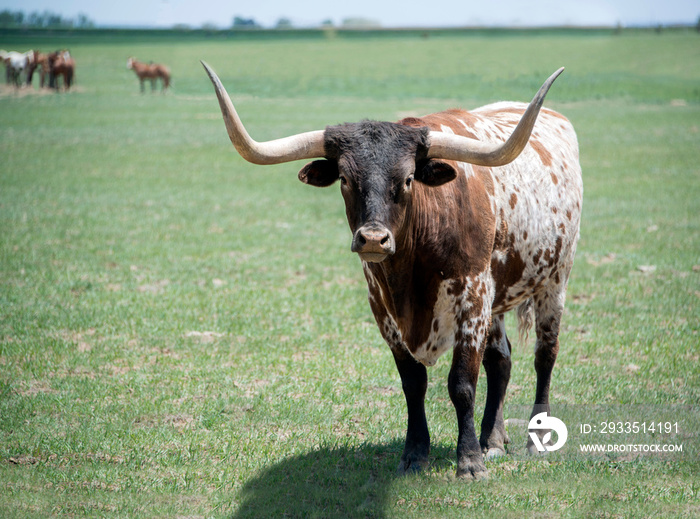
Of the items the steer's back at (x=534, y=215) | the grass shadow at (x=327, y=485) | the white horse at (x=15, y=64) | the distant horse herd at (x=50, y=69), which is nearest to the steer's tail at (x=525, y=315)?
the steer's back at (x=534, y=215)

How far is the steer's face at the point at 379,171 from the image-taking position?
13.3ft

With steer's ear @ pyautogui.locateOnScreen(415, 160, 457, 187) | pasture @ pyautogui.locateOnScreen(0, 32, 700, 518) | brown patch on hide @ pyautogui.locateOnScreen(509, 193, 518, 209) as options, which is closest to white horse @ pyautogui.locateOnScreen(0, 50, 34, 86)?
pasture @ pyautogui.locateOnScreen(0, 32, 700, 518)

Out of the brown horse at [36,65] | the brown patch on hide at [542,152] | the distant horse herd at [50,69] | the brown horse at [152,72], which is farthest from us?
the brown horse at [152,72]

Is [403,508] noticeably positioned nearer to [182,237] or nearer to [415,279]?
[415,279]

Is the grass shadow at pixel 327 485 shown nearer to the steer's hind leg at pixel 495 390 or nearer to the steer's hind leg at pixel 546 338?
the steer's hind leg at pixel 495 390

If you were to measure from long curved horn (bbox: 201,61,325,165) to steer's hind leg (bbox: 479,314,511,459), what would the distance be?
2.18 meters

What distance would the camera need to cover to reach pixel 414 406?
508cm

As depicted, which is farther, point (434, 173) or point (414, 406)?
point (414, 406)

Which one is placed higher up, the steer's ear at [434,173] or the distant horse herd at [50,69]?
the steer's ear at [434,173]

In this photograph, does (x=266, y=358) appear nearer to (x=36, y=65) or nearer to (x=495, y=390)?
(x=495, y=390)

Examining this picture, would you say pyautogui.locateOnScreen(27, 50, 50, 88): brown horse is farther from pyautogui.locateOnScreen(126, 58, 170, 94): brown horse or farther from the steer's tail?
the steer's tail

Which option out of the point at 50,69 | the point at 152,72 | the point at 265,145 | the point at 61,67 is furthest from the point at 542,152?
the point at 152,72

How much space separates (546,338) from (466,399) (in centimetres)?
139

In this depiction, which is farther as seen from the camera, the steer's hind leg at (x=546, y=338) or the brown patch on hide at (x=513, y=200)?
the steer's hind leg at (x=546, y=338)
